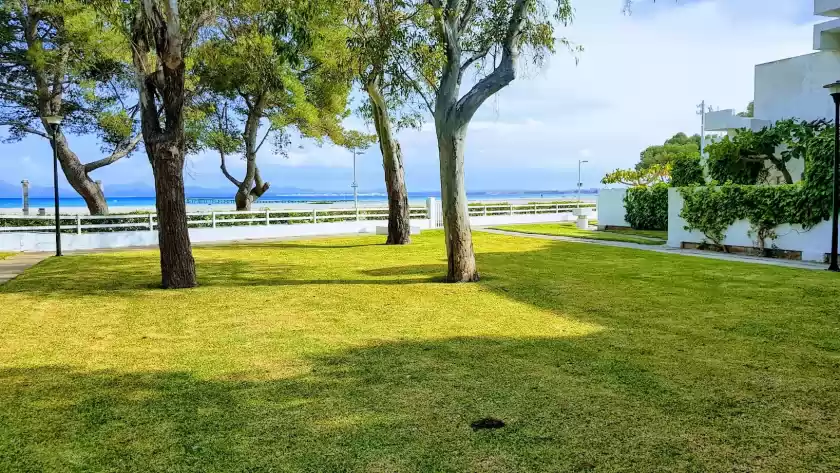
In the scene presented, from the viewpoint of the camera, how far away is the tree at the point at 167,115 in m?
9.37

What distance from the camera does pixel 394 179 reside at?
715 inches

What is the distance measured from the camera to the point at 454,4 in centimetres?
971

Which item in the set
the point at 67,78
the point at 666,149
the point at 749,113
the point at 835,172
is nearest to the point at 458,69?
the point at 835,172

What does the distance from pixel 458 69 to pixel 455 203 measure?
6.91 ft

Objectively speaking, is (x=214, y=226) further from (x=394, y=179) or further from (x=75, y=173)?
(x=394, y=179)

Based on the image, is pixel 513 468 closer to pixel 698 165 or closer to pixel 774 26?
pixel 774 26

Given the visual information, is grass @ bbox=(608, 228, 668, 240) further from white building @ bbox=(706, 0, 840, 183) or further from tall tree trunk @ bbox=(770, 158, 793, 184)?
tall tree trunk @ bbox=(770, 158, 793, 184)

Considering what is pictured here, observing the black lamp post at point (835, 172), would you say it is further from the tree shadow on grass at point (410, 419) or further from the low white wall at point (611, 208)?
the low white wall at point (611, 208)

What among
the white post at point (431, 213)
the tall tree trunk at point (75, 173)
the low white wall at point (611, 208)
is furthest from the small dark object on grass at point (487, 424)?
the white post at point (431, 213)

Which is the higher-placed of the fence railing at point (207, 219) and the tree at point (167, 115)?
the tree at point (167, 115)

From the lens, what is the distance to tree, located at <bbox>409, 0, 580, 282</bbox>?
31.8 ft

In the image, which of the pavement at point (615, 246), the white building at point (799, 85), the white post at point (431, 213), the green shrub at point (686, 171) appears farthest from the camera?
the white post at point (431, 213)

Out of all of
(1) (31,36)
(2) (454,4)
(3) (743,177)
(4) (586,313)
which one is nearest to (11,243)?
(1) (31,36)

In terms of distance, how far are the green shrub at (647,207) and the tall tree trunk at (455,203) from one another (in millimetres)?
14874
